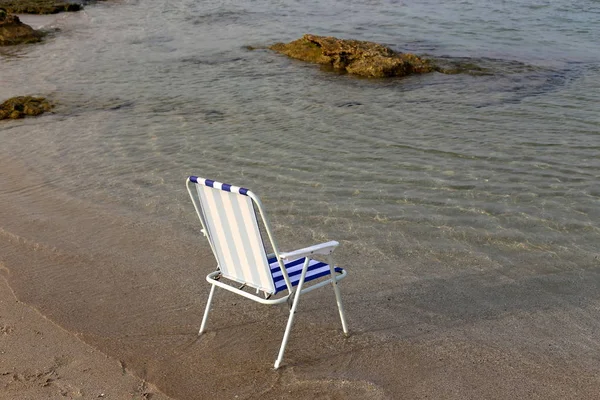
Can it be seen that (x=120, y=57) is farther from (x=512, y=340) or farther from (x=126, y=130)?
(x=512, y=340)

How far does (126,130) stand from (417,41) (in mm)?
9127

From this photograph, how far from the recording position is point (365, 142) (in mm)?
9633

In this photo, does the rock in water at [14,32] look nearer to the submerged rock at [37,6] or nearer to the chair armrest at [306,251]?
the submerged rock at [37,6]

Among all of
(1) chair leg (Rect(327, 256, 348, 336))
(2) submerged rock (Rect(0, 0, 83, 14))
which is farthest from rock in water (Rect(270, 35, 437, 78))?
(2) submerged rock (Rect(0, 0, 83, 14))

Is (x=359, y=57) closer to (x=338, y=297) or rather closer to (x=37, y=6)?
(x=338, y=297)

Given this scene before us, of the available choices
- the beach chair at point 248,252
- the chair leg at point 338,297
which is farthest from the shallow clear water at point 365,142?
the beach chair at point 248,252

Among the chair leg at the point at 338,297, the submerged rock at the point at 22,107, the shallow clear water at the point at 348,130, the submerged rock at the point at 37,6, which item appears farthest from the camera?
the submerged rock at the point at 37,6

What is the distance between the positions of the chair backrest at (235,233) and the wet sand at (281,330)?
0.60m

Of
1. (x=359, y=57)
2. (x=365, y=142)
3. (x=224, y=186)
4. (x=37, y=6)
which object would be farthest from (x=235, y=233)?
(x=37, y=6)

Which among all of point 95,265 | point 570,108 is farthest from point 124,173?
point 570,108

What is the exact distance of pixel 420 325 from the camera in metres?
5.11

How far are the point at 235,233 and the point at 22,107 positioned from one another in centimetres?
857

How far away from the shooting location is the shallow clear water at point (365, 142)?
6.56 metres

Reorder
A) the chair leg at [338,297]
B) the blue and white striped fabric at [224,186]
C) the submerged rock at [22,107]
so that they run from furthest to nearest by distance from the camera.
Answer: the submerged rock at [22,107]
the chair leg at [338,297]
the blue and white striped fabric at [224,186]
